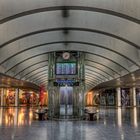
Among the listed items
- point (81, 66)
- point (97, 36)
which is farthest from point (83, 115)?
point (97, 36)

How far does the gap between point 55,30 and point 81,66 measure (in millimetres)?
5330

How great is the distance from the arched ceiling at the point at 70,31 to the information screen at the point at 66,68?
91.2 inches

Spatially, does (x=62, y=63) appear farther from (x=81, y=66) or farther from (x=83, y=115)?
(x=83, y=115)

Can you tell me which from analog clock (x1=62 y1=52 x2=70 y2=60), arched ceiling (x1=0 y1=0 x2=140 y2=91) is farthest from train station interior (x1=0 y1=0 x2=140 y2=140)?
analog clock (x1=62 y1=52 x2=70 y2=60)

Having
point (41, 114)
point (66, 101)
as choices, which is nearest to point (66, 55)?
point (66, 101)

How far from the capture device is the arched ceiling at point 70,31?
57.5 feet

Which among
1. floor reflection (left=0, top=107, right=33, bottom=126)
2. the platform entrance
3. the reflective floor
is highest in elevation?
the platform entrance

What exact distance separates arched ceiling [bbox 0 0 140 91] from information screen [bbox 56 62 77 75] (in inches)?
91.2

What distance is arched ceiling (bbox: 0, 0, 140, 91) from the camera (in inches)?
690

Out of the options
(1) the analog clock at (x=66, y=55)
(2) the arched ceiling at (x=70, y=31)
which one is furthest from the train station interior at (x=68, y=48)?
(1) the analog clock at (x=66, y=55)

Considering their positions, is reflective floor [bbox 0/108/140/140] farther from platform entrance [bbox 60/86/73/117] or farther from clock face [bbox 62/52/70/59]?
clock face [bbox 62/52/70/59]

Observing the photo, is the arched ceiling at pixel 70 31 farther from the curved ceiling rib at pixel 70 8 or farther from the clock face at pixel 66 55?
the clock face at pixel 66 55

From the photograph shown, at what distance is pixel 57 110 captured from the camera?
87.0ft

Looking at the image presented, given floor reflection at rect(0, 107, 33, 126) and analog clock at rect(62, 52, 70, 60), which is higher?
analog clock at rect(62, 52, 70, 60)
